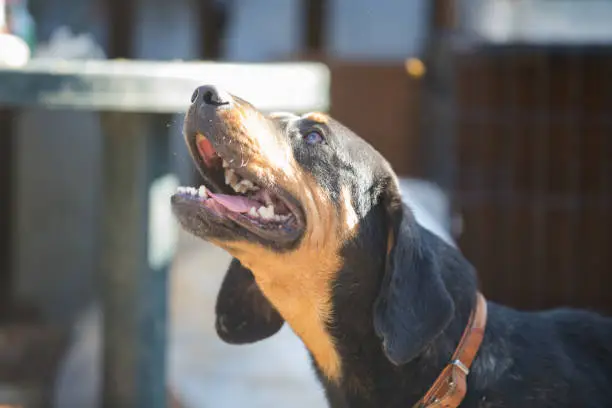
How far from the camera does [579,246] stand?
7.09 m

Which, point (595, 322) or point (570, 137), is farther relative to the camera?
point (570, 137)

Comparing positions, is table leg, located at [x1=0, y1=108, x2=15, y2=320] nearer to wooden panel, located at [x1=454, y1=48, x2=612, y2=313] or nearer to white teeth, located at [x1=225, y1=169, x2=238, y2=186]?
wooden panel, located at [x1=454, y1=48, x2=612, y2=313]

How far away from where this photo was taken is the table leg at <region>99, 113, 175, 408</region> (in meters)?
3.58

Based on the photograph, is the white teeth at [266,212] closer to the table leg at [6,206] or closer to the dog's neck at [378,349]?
the dog's neck at [378,349]

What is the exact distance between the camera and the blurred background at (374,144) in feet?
14.7

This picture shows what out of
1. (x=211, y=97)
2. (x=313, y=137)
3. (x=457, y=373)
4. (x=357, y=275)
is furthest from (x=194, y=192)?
(x=457, y=373)

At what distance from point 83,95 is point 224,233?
2.85 ft

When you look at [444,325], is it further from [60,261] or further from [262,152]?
[60,261]

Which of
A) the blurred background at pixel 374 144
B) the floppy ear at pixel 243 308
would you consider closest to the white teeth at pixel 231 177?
the floppy ear at pixel 243 308

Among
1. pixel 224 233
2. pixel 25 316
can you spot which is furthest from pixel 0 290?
pixel 224 233

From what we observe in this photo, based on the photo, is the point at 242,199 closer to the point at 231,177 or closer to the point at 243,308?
the point at 231,177

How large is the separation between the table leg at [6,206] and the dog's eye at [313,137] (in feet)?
12.9

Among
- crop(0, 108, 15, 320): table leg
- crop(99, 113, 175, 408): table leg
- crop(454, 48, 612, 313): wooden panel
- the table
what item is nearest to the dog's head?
the table

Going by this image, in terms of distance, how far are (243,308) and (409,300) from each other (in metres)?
0.59
